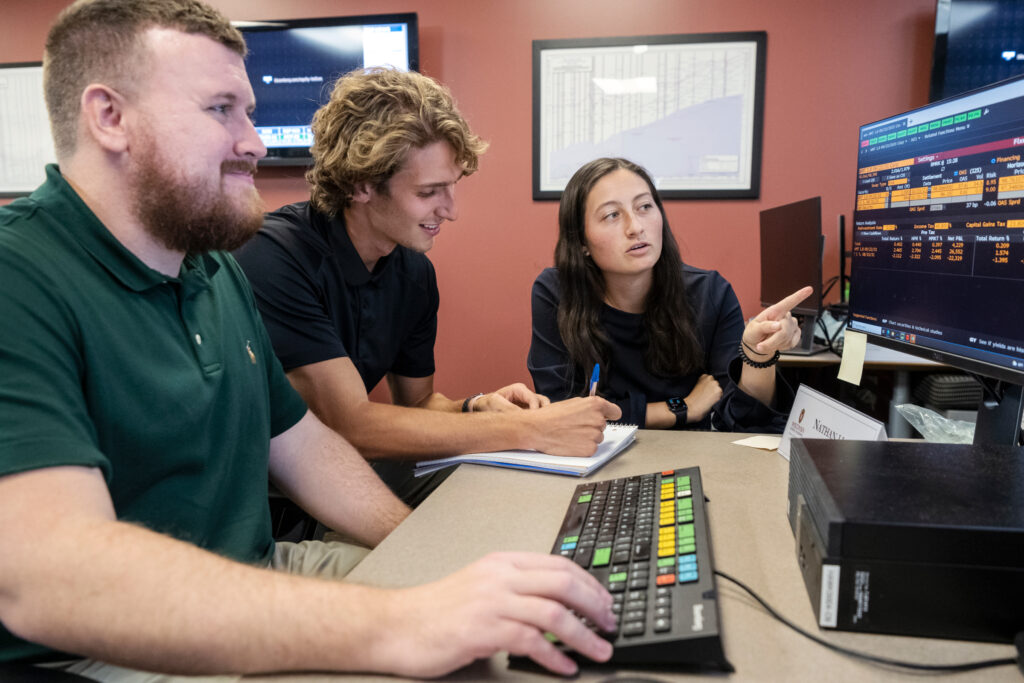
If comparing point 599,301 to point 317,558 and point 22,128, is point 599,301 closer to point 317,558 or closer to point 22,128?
point 317,558

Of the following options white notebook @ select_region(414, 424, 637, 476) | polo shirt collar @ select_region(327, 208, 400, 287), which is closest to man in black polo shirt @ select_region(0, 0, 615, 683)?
white notebook @ select_region(414, 424, 637, 476)

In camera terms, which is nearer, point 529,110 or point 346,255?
point 346,255

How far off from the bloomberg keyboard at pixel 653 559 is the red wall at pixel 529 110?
1.98 metres

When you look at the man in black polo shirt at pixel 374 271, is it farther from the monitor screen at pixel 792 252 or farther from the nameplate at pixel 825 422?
the monitor screen at pixel 792 252

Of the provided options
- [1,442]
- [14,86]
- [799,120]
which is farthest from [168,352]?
[14,86]

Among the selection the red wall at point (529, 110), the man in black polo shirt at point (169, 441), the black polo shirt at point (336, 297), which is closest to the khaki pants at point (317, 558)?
the man in black polo shirt at point (169, 441)

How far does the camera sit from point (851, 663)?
1.82 ft

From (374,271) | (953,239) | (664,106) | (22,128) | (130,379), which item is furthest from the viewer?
(22,128)

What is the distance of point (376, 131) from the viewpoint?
1.56 meters

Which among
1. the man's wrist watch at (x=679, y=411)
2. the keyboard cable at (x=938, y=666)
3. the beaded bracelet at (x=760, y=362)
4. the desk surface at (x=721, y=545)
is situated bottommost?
the man's wrist watch at (x=679, y=411)

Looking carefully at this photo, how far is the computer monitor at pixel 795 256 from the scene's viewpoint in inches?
77.4

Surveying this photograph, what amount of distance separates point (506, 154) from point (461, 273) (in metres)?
0.53

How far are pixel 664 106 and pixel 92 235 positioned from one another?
7.55 ft

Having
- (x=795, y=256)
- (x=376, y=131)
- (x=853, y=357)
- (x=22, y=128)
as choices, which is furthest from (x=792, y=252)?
(x=22, y=128)
